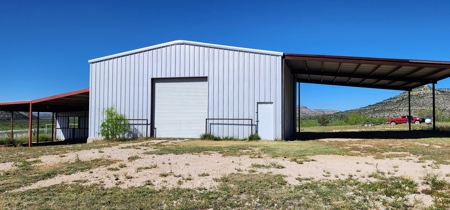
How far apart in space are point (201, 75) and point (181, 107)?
2151 millimetres

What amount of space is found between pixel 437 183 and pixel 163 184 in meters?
4.82

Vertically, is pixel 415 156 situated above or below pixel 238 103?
below

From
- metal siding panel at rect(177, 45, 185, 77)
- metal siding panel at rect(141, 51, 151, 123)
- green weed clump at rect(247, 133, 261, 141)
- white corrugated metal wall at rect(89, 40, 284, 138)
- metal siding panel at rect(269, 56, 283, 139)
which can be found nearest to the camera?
metal siding panel at rect(269, 56, 283, 139)

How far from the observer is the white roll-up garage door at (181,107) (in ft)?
55.0

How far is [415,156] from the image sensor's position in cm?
927

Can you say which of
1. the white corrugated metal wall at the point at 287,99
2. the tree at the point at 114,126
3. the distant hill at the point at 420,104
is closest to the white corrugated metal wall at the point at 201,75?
the tree at the point at 114,126

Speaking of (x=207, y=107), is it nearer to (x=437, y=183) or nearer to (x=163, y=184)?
(x=163, y=184)

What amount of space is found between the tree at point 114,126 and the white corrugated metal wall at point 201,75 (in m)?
0.56

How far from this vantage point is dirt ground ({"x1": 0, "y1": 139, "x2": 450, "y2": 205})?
5941 millimetres

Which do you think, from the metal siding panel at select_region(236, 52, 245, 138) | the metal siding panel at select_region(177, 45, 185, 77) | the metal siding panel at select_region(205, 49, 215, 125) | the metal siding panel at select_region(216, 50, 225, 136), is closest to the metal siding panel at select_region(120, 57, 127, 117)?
the metal siding panel at select_region(177, 45, 185, 77)

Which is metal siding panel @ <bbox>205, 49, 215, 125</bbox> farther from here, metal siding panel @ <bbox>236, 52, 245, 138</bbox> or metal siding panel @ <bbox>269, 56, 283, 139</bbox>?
metal siding panel @ <bbox>269, 56, 283, 139</bbox>

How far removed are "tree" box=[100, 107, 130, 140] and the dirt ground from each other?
814 centimetres

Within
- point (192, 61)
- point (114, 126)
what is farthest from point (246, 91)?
point (114, 126)

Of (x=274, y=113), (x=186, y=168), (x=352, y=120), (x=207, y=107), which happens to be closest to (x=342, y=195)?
(x=186, y=168)
